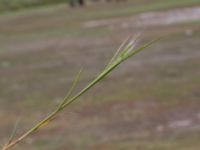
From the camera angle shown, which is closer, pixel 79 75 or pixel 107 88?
pixel 79 75

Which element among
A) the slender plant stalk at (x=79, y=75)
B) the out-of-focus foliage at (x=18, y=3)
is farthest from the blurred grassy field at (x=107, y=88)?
the out-of-focus foliage at (x=18, y=3)

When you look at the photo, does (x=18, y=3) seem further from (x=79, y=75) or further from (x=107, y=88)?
(x=79, y=75)

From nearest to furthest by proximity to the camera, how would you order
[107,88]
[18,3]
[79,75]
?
[79,75], [107,88], [18,3]

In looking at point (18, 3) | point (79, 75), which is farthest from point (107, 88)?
point (18, 3)

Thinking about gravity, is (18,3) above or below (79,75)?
above

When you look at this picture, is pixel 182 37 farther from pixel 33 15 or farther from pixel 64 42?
pixel 33 15

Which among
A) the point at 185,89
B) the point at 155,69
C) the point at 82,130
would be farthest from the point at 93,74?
the point at 82,130

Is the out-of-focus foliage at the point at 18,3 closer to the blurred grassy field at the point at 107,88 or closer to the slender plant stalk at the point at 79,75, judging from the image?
the blurred grassy field at the point at 107,88

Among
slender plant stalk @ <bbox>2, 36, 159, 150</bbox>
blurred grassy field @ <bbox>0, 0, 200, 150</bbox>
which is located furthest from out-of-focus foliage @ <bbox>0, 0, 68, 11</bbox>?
slender plant stalk @ <bbox>2, 36, 159, 150</bbox>
